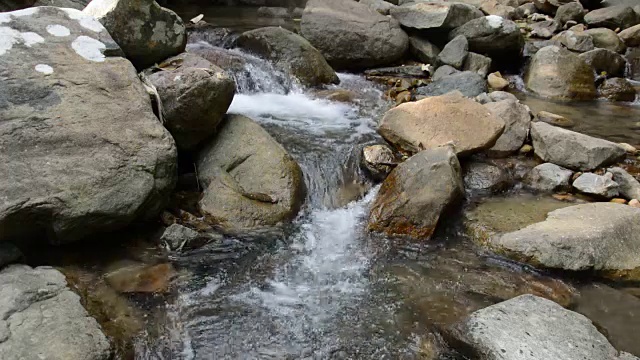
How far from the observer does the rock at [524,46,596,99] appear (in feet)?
28.8

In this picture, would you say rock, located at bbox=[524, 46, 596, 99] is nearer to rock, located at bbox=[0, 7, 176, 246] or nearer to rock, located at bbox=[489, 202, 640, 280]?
rock, located at bbox=[489, 202, 640, 280]

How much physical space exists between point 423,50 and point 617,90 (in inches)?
145

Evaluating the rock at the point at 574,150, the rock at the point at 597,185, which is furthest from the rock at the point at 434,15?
the rock at the point at 597,185

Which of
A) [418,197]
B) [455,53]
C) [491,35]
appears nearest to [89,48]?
[418,197]

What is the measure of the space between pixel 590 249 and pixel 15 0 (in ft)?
27.1

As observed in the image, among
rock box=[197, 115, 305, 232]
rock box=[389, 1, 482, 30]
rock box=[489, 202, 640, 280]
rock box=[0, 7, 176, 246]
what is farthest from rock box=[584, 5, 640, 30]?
rock box=[0, 7, 176, 246]

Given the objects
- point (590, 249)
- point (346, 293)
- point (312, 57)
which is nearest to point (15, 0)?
point (312, 57)

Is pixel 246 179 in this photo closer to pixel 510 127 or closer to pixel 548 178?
pixel 548 178

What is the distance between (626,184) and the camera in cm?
521

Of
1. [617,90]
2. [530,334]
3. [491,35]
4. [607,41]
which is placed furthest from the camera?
[607,41]

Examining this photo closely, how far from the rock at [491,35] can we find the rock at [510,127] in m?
3.76

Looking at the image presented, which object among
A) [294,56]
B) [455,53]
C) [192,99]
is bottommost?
[294,56]

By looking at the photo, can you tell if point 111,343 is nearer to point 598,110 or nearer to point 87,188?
point 87,188

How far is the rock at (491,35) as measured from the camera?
387 inches
